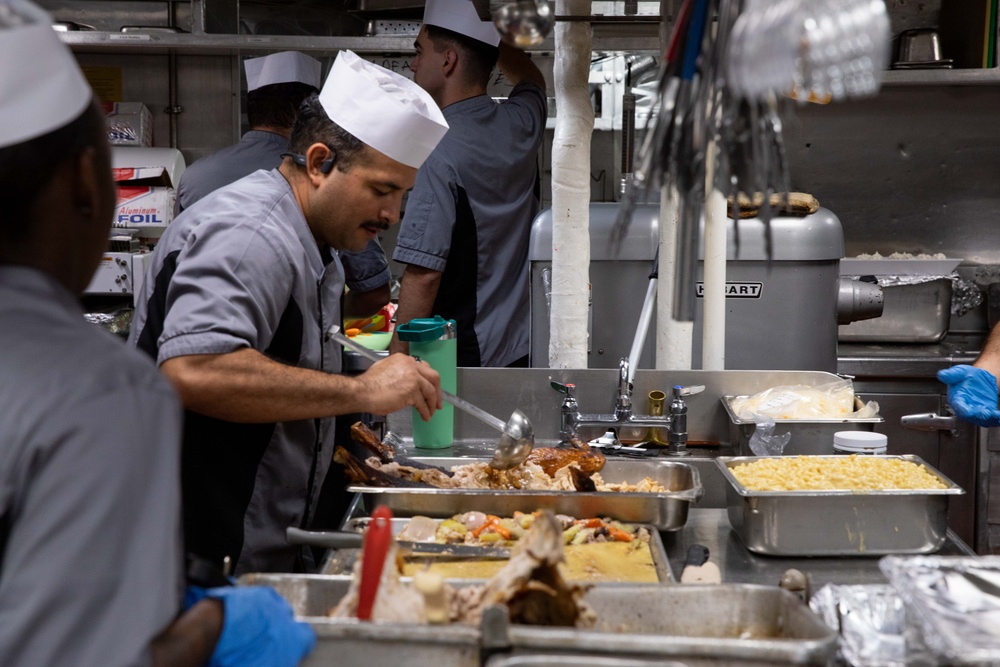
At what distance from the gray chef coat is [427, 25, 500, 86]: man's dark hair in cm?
9

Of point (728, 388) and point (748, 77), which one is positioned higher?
point (748, 77)

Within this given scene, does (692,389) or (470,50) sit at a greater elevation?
(470,50)

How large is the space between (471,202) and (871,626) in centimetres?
220

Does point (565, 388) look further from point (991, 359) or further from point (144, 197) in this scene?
point (144, 197)

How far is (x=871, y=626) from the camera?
1299mm

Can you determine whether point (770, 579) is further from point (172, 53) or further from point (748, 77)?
point (172, 53)

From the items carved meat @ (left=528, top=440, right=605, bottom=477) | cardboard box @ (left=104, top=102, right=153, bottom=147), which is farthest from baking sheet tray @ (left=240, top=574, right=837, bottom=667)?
cardboard box @ (left=104, top=102, right=153, bottom=147)

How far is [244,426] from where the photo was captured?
6.18 ft

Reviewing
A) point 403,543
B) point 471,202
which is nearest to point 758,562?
point 403,543

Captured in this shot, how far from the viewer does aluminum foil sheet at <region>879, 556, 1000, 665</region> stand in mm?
1099

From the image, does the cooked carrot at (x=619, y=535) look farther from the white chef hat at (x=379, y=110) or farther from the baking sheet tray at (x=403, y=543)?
the white chef hat at (x=379, y=110)

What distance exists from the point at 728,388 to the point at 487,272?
1.11 meters

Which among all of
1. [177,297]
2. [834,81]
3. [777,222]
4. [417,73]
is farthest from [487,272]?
[834,81]

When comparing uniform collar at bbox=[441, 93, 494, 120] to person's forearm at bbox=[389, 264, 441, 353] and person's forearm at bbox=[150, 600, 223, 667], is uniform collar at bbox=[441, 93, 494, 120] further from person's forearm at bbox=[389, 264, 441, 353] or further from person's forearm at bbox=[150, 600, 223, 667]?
person's forearm at bbox=[150, 600, 223, 667]
